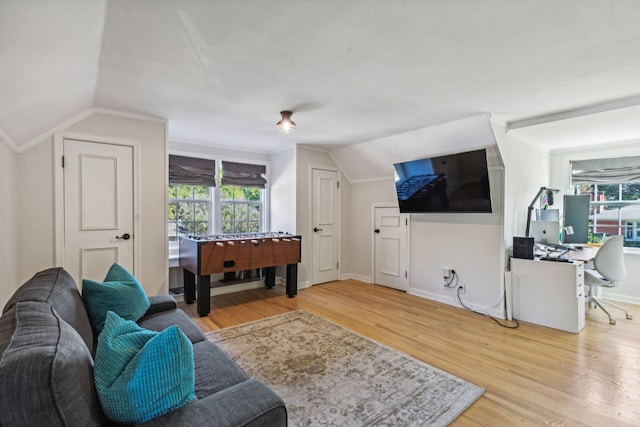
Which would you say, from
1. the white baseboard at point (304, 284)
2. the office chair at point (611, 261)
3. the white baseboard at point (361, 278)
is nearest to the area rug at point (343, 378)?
the white baseboard at point (304, 284)

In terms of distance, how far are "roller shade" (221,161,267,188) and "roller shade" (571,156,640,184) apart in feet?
16.2

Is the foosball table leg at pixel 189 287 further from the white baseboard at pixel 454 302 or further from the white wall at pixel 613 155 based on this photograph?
A: the white wall at pixel 613 155

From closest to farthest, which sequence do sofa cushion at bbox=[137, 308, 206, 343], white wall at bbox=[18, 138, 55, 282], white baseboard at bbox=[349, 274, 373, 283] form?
sofa cushion at bbox=[137, 308, 206, 343], white wall at bbox=[18, 138, 55, 282], white baseboard at bbox=[349, 274, 373, 283]

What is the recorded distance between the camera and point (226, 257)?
376cm

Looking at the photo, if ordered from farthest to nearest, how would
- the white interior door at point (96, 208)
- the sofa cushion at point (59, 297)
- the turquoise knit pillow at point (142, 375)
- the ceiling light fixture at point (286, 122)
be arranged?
the ceiling light fixture at point (286, 122), the white interior door at point (96, 208), the sofa cushion at point (59, 297), the turquoise knit pillow at point (142, 375)

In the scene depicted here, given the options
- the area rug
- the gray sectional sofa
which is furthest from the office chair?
the gray sectional sofa

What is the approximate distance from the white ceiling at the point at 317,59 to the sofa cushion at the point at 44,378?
1.22 metres

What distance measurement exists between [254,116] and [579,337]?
4.03m

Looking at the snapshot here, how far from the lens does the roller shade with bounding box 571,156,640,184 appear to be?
4152mm

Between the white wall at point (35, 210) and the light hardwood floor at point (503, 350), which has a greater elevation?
the white wall at point (35, 210)

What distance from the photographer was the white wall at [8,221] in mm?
2275

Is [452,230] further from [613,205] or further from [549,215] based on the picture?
[613,205]

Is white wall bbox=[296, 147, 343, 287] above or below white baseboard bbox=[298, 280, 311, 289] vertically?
above

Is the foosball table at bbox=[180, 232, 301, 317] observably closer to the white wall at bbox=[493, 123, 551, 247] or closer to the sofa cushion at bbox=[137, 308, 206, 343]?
the sofa cushion at bbox=[137, 308, 206, 343]
